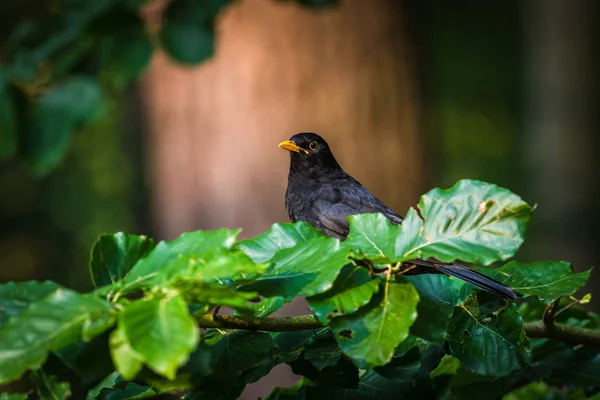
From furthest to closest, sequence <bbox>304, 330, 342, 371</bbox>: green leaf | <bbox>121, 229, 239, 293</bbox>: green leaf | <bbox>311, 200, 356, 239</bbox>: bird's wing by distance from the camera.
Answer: <bbox>311, 200, 356, 239</bbox>: bird's wing → <bbox>304, 330, 342, 371</bbox>: green leaf → <bbox>121, 229, 239, 293</bbox>: green leaf

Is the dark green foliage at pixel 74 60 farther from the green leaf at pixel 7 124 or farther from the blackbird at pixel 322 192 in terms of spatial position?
the blackbird at pixel 322 192

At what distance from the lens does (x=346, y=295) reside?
1.45m

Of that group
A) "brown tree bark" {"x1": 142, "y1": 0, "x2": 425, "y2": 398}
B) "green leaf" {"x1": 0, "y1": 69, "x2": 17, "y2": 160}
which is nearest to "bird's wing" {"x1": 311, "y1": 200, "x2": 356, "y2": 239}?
"brown tree bark" {"x1": 142, "y1": 0, "x2": 425, "y2": 398}

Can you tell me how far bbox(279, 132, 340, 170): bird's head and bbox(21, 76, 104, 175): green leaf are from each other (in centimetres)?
205

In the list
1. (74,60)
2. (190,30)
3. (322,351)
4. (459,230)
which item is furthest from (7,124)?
(459,230)

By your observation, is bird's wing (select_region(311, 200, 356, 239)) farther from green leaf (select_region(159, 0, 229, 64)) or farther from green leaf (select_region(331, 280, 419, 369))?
green leaf (select_region(331, 280, 419, 369))

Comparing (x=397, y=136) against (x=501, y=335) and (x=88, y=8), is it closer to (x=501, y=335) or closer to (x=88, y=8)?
(x=88, y=8)

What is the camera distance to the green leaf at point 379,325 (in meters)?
1.37

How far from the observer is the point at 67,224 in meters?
11.8

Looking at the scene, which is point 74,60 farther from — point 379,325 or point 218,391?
point 379,325

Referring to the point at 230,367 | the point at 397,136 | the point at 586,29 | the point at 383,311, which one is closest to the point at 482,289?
the point at 383,311

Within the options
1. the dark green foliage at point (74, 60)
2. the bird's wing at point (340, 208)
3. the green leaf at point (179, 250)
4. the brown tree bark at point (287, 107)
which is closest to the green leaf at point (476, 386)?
the green leaf at point (179, 250)

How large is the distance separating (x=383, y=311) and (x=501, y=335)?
0.40 meters

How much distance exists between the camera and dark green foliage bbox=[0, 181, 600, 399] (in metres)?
1.17
